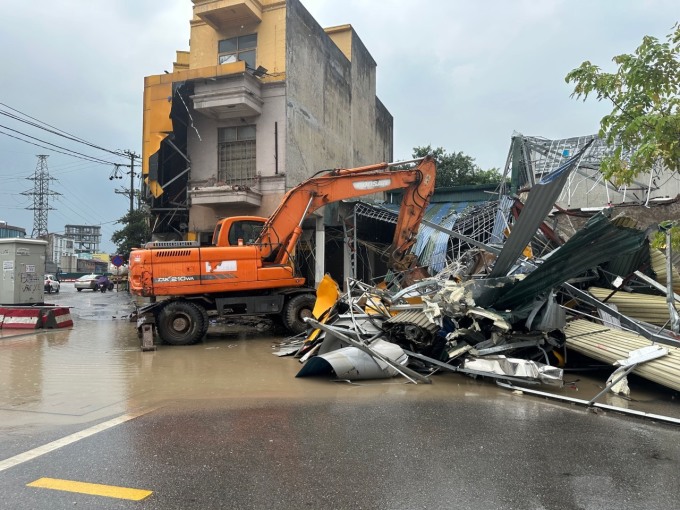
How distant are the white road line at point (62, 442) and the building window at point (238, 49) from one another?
1592 centimetres

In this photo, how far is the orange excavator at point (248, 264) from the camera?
10641mm

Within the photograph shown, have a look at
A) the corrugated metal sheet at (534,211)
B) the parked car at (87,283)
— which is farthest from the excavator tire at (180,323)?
the parked car at (87,283)

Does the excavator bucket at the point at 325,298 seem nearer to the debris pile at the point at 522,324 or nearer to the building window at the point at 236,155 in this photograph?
A: the debris pile at the point at 522,324

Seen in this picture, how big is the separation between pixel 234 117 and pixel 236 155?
4.53 ft

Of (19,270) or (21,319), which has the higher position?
(19,270)

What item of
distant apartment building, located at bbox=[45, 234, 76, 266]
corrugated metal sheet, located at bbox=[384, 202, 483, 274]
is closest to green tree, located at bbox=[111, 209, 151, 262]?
corrugated metal sheet, located at bbox=[384, 202, 483, 274]

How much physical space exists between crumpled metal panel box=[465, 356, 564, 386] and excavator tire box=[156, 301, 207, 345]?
245 inches

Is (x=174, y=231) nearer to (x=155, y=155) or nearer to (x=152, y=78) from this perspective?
(x=155, y=155)

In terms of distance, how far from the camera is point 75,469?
375cm

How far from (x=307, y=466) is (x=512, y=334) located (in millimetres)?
4490

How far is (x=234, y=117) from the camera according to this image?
58.3 ft

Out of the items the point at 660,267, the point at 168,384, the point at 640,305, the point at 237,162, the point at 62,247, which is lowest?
the point at 168,384

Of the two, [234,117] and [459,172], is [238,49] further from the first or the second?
[459,172]

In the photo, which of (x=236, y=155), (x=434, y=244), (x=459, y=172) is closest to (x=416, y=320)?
(x=434, y=244)
